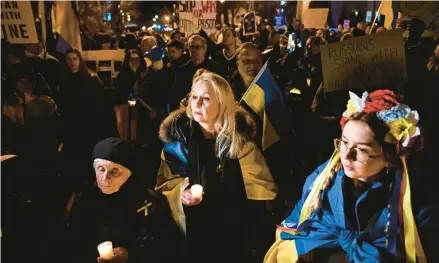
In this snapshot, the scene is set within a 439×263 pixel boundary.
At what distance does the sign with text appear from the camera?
9266 millimetres

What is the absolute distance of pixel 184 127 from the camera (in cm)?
325

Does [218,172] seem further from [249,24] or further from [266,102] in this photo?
[249,24]

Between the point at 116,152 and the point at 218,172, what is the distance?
779mm

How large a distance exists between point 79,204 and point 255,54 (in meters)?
2.86

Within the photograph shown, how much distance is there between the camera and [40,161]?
4.32 metres

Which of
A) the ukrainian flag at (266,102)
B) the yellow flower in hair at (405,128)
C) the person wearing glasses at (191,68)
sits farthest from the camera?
the person wearing glasses at (191,68)

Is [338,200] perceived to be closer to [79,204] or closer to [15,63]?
[79,204]

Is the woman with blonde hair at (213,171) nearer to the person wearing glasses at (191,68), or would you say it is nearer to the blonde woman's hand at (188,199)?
the blonde woman's hand at (188,199)

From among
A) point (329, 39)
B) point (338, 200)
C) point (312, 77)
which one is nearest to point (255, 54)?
point (312, 77)

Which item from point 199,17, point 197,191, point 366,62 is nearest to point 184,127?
point 197,191

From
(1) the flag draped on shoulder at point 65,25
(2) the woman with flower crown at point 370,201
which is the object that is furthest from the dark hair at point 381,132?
(1) the flag draped on shoulder at point 65,25

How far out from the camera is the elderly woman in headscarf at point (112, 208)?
2.94 metres

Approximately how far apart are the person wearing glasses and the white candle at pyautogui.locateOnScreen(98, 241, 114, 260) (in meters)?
3.29

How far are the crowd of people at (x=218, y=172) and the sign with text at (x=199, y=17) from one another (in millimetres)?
3415
